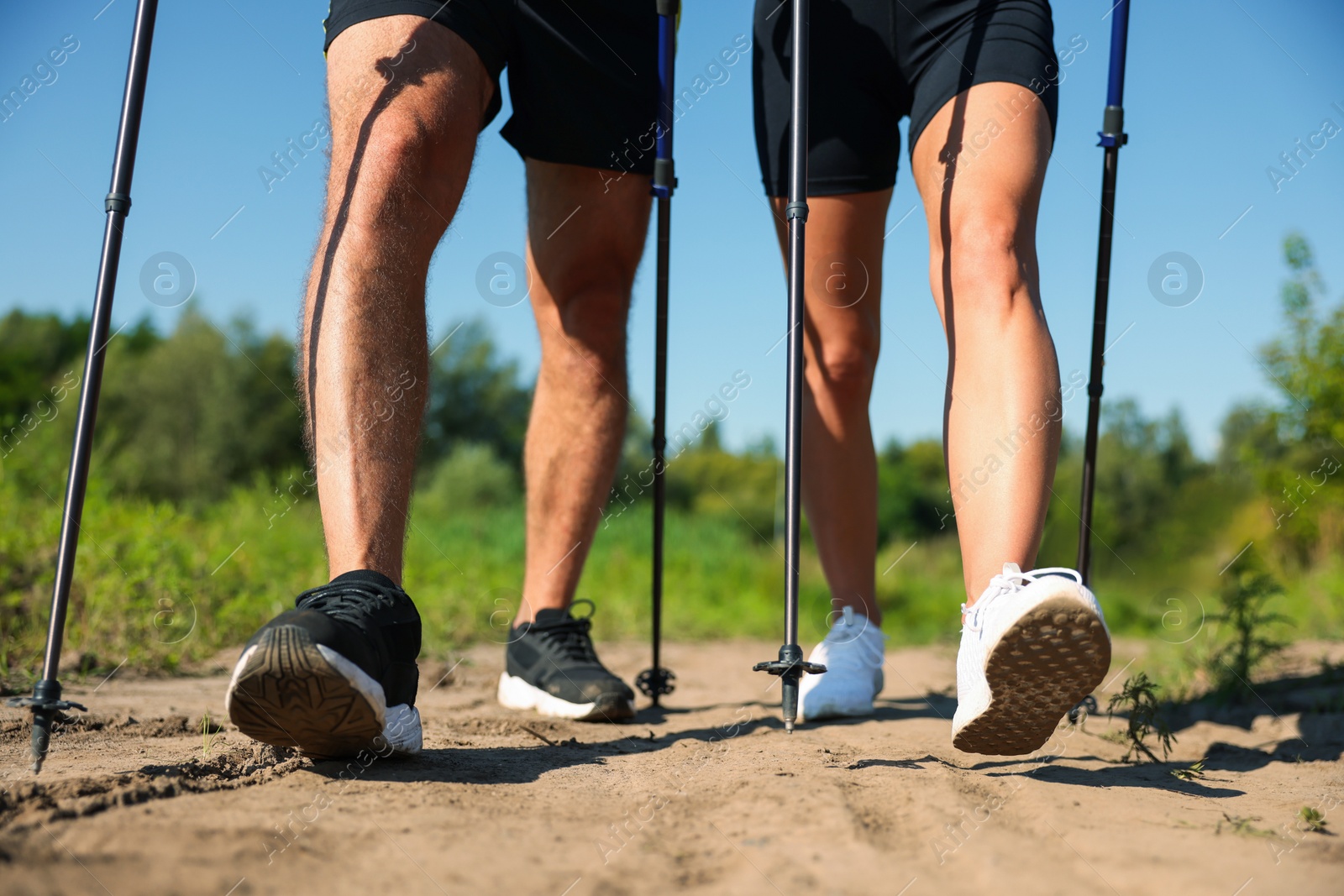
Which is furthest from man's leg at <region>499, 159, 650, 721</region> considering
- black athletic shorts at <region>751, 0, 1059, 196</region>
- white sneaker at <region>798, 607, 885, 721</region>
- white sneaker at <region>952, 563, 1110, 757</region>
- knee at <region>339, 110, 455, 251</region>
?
white sneaker at <region>952, 563, 1110, 757</region>

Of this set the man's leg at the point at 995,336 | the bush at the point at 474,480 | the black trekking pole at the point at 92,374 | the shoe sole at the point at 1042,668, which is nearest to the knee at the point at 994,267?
the man's leg at the point at 995,336

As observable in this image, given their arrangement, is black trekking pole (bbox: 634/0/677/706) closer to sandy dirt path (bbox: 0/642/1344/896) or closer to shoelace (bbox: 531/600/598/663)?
shoelace (bbox: 531/600/598/663)

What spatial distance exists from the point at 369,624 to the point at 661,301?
1.52m

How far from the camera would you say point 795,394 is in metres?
1.84

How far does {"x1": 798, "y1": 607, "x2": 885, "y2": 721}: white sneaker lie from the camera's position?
7.41ft

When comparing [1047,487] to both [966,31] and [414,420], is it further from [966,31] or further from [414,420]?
[414,420]

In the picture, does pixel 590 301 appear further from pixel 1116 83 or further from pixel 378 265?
pixel 1116 83

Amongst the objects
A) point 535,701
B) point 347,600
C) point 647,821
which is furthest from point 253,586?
point 647,821

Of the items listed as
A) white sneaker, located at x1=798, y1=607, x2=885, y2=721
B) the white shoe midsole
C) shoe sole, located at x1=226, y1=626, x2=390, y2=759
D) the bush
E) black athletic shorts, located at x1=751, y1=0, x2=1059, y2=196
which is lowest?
the white shoe midsole

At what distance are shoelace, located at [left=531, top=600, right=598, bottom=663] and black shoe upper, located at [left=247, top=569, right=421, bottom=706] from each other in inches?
33.8

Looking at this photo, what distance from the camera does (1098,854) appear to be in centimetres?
103

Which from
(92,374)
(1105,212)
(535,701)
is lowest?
(535,701)

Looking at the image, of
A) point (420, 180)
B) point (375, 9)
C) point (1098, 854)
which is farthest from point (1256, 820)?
point (375, 9)

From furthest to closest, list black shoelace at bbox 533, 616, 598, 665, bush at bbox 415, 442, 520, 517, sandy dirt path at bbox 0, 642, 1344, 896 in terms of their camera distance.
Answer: bush at bbox 415, 442, 520, 517, black shoelace at bbox 533, 616, 598, 665, sandy dirt path at bbox 0, 642, 1344, 896
